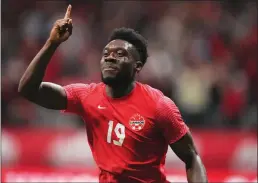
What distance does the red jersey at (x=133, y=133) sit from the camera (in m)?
5.78

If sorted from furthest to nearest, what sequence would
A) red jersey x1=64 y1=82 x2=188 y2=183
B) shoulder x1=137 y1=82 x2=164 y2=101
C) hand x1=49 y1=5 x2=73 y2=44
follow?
shoulder x1=137 y1=82 x2=164 y2=101 < red jersey x1=64 y1=82 x2=188 y2=183 < hand x1=49 y1=5 x2=73 y2=44

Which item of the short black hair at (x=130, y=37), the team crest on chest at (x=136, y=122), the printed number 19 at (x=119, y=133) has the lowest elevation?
the printed number 19 at (x=119, y=133)

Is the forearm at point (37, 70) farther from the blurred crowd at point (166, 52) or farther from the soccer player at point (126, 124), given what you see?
the blurred crowd at point (166, 52)

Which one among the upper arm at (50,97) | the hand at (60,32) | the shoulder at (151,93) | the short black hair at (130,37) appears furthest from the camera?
the short black hair at (130,37)

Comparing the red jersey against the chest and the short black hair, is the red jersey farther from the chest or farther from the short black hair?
the short black hair

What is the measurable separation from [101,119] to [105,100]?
0.53ft

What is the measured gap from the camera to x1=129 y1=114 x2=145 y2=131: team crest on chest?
19.0 ft

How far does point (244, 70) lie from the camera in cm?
1284

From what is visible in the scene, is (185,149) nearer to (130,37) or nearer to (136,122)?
(136,122)

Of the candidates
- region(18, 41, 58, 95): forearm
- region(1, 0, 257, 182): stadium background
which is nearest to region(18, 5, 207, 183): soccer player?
region(18, 41, 58, 95): forearm

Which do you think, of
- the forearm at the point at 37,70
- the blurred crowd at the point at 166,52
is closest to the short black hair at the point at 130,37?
the forearm at the point at 37,70

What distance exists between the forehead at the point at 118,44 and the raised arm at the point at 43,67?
0.50m

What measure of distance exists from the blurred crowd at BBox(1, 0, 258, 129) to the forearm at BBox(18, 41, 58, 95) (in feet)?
20.5

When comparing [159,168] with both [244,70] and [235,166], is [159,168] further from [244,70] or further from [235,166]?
[244,70]
